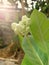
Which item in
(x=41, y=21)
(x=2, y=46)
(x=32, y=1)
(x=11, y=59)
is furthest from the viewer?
(x=2, y=46)

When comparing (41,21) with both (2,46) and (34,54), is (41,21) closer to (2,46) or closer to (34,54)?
(34,54)

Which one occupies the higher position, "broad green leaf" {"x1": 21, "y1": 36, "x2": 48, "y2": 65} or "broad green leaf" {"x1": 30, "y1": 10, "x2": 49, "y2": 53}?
"broad green leaf" {"x1": 30, "y1": 10, "x2": 49, "y2": 53}

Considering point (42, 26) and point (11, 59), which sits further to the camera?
point (11, 59)

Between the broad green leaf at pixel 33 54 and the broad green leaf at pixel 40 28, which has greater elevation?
the broad green leaf at pixel 40 28

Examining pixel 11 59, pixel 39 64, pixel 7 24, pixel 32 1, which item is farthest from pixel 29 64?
pixel 7 24
